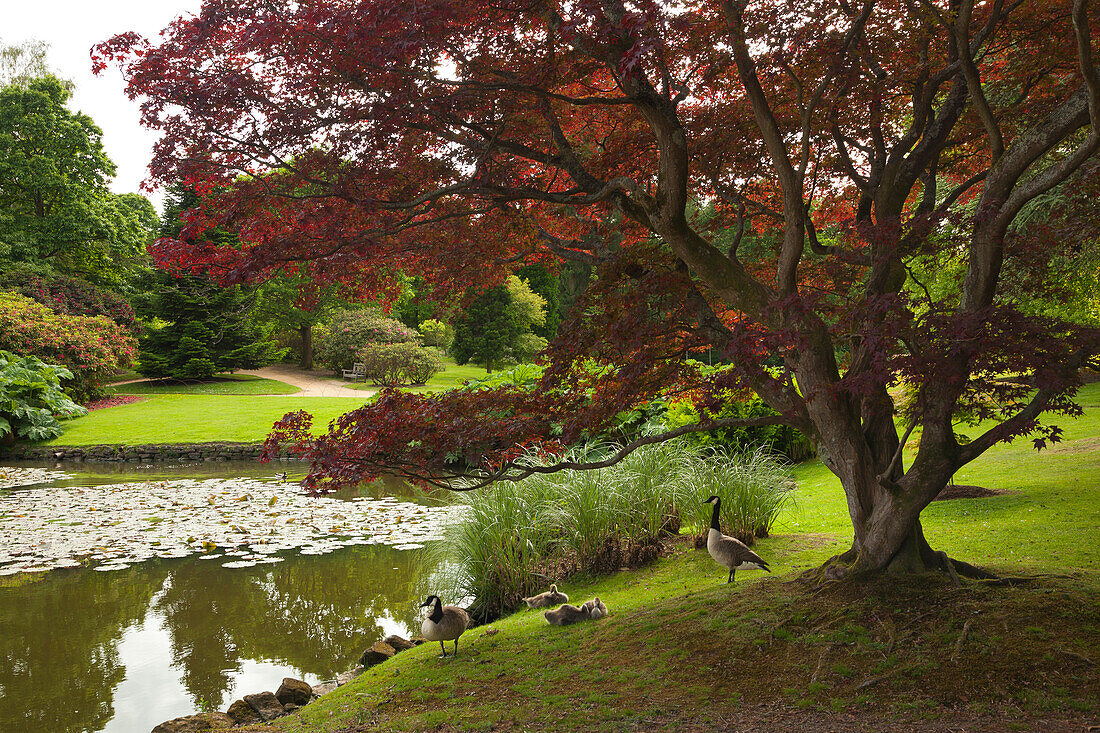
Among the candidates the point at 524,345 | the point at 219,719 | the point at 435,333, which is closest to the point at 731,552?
the point at 219,719

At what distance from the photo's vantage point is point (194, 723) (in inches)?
154

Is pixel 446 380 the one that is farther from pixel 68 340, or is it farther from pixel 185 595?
pixel 185 595

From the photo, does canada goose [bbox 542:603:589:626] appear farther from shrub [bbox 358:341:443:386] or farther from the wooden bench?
the wooden bench

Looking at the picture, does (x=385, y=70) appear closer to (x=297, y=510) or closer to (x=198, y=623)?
(x=198, y=623)

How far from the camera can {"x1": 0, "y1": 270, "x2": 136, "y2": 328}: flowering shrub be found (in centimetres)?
2252

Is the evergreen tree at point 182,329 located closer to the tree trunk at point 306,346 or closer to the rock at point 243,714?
the tree trunk at point 306,346

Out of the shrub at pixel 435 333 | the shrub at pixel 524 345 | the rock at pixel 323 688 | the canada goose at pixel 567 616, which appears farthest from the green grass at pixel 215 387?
the canada goose at pixel 567 616

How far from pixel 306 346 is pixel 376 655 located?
97.2 feet

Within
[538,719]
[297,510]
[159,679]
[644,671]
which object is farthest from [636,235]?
[297,510]

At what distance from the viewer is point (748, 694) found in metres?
3.13

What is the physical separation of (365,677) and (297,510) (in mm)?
6081

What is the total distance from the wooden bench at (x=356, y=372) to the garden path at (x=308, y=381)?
67 cm

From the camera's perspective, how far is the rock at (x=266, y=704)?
4.16 meters

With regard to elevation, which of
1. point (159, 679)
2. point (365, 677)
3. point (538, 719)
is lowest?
point (159, 679)
